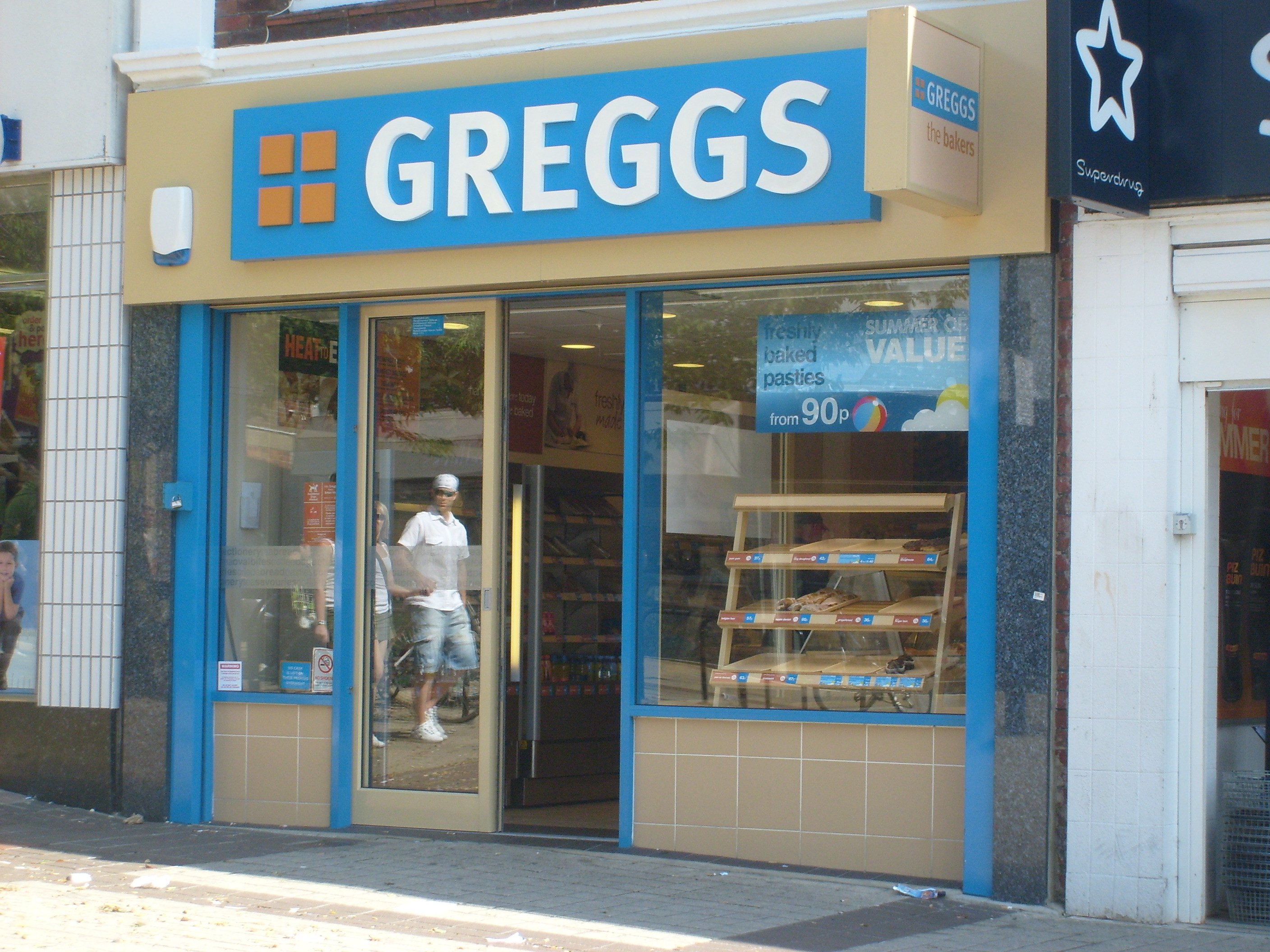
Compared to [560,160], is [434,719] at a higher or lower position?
lower

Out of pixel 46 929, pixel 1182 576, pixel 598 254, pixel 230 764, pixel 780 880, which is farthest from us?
pixel 230 764

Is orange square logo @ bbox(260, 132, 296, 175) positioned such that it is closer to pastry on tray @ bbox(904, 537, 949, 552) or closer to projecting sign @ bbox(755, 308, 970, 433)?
projecting sign @ bbox(755, 308, 970, 433)

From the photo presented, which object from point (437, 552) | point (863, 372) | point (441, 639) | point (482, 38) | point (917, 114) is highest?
point (482, 38)

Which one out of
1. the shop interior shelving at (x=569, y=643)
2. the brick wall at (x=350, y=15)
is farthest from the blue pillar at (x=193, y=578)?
the shop interior shelving at (x=569, y=643)

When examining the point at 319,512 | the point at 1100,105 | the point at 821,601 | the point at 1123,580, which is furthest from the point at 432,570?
the point at 1100,105

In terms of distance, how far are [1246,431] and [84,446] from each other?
20.6 ft

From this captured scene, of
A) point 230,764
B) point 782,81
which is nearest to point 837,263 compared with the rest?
point 782,81

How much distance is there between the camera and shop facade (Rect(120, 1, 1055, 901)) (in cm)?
696

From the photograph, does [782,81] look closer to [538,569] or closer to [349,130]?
[349,130]

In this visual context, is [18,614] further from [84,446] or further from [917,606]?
[917,606]

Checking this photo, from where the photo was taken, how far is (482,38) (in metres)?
8.05

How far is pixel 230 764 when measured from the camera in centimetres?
870

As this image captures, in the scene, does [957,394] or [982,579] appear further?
[957,394]

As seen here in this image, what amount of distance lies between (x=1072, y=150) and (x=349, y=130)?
12.8 feet
